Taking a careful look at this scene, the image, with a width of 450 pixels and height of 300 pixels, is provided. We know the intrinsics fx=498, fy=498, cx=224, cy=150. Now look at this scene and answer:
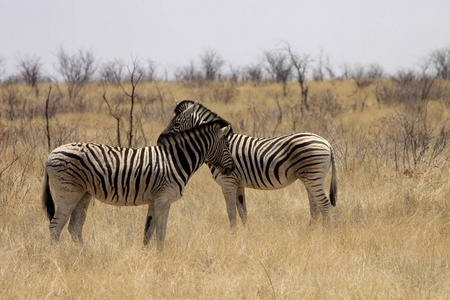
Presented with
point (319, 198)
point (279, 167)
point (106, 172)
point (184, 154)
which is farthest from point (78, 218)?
point (319, 198)

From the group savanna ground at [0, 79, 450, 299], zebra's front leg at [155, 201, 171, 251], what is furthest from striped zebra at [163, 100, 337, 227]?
zebra's front leg at [155, 201, 171, 251]

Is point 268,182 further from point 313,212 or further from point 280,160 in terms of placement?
point 313,212

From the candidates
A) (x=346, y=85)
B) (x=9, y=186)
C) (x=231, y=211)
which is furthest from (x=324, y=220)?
(x=346, y=85)

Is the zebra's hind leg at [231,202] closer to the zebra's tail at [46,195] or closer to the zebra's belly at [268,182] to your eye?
the zebra's belly at [268,182]

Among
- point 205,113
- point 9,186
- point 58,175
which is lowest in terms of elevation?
point 9,186

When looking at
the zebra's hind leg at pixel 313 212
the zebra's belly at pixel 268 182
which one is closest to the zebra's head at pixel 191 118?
the zebra's belly at pixel 268 182

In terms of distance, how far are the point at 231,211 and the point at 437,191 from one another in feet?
9.37

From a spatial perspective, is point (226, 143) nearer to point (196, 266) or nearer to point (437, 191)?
point (196, 266)

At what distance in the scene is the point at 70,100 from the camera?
19.7 m

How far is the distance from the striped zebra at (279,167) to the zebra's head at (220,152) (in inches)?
17.3

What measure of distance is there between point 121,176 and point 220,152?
1.14 metres

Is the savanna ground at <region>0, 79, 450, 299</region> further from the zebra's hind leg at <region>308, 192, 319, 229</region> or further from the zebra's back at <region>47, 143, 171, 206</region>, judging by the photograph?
the zebra's back at <region>47, 143, 171, 206</region>

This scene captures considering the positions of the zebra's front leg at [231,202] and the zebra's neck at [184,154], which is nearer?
the zebra's neck at [184,154]

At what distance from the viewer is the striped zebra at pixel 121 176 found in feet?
15.8
